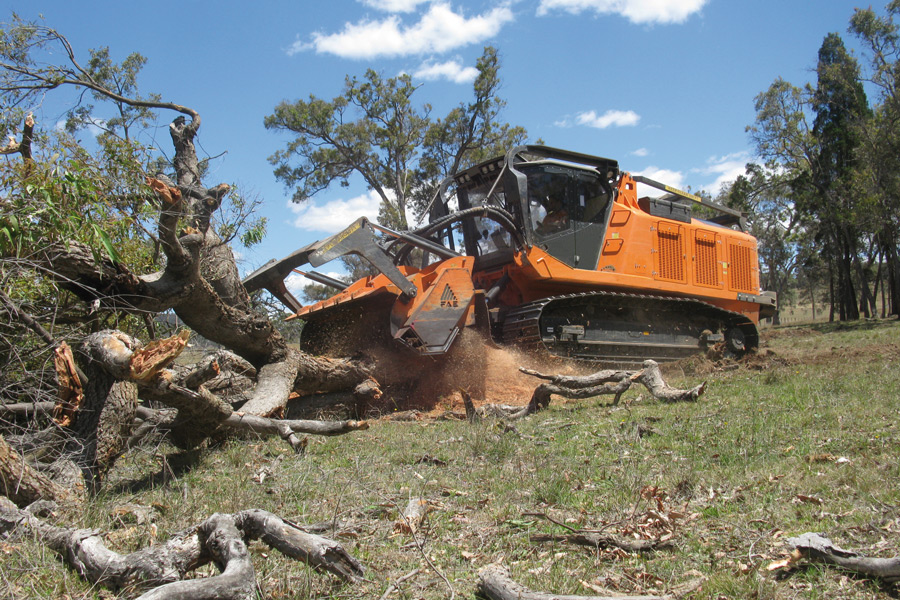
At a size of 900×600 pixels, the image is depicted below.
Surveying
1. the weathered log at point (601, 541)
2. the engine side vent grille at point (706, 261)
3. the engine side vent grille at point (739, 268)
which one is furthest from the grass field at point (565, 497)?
the engine side vent grille at point (739, 268)

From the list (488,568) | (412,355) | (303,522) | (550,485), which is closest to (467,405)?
(412,355)

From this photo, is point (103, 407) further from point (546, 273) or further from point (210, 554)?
point (546, 273)

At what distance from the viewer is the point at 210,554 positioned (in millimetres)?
2840

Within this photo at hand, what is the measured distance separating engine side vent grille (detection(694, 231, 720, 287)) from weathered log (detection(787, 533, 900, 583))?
32.7 feet

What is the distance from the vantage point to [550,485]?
167 inches

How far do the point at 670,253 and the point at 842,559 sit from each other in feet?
31.7

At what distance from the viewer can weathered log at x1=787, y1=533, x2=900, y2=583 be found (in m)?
2.63

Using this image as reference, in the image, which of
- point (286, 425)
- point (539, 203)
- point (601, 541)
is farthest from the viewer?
point (539, 203)

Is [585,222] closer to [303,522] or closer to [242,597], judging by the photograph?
[303,522]

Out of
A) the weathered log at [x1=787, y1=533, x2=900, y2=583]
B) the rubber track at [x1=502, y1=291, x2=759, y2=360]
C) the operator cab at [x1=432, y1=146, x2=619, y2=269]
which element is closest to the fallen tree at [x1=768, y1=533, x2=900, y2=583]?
the weathered log at [x1=787, y1=533, x2=900, y2=583]

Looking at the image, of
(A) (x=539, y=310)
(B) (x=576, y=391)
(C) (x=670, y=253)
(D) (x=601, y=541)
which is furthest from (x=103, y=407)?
(C) (x=670, y=253)

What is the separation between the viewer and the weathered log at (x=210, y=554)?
265cm

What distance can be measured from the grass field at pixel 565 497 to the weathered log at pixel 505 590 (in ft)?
0.40

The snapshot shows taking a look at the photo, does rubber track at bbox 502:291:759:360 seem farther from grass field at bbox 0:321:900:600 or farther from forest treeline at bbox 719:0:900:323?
forest treeline at bbox 719:0:900:323
